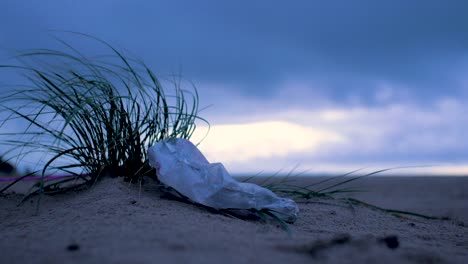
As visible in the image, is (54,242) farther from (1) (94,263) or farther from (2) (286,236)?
(2) (286,236)

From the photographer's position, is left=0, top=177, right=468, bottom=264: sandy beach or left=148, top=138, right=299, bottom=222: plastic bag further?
left=148, top=138, right=299, bottom=222: plastic bag

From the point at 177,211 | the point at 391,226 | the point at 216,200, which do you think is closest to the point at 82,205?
the point at 177,211

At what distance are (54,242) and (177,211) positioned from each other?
0.67 metres

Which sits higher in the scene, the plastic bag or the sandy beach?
the plastic bag

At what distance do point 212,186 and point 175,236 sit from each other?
0.73 meters

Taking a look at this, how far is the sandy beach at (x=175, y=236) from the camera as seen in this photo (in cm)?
167

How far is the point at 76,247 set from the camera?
1.69m

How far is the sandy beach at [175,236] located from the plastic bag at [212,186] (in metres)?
0.08

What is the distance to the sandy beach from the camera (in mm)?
1670

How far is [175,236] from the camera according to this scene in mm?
1838

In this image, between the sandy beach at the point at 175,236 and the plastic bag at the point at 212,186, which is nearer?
the sandy beach at the point at 175,236

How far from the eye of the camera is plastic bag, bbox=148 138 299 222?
255 centimetres

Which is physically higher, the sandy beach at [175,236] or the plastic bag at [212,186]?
the plastic bag at [212,186]

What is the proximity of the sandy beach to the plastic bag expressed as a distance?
3.0 inches
